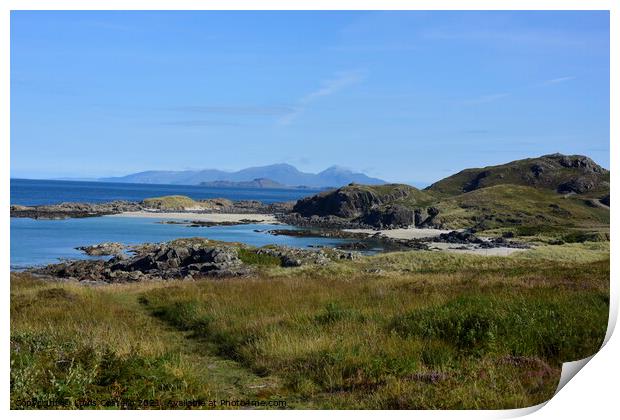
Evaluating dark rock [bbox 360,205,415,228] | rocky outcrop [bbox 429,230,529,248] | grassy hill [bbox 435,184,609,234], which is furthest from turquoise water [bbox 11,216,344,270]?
grassy hill [bbox 435,184,609,234]

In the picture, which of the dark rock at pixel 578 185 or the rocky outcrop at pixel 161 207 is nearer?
the dark rock at pixel 578 185

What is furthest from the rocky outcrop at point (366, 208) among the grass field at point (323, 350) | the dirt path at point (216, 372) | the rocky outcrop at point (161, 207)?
the dirt path at point (216, 372)

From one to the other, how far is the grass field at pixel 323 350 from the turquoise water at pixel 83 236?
27396 mm

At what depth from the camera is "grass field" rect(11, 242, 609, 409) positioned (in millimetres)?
6781

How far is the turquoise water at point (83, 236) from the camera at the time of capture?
4056cm

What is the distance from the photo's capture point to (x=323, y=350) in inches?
321

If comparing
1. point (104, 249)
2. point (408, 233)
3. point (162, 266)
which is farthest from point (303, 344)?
point (408, 233)

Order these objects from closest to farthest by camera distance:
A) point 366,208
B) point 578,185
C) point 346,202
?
point 578,185 < point 366,208 < point 346,202

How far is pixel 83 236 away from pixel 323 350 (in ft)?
173

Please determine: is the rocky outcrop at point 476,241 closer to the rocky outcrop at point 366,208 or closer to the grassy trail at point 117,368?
the rocky outcrop at point 366,208

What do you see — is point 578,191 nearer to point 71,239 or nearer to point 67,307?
point 71,239

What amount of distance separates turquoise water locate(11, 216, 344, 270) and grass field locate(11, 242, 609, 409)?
1079 inches

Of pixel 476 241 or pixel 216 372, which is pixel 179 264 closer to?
pixel 216 372
